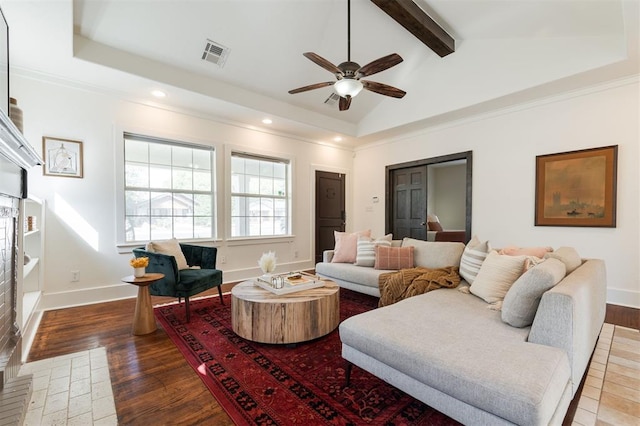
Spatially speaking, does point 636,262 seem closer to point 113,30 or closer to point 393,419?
point 393,419

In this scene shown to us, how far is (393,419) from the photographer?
1.52 m

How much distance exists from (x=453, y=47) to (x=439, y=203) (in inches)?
216

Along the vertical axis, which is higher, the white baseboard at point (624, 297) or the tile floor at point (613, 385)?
A: the white baseboard at point (624, 297)

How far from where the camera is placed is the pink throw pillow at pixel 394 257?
3.46m

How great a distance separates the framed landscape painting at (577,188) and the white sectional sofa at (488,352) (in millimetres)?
2158

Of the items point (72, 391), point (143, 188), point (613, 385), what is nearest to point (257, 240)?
point (143, 188)

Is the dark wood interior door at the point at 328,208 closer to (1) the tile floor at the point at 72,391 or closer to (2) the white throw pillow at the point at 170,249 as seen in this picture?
(2) the white throw pillow at the point at 170,249

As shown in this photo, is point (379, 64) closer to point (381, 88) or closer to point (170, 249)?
point (381, 88)

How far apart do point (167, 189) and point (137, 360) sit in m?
2.66

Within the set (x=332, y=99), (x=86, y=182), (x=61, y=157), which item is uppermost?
(x=332, y=99)

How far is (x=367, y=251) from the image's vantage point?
3734mm

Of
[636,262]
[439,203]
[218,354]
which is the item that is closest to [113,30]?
[218,354]

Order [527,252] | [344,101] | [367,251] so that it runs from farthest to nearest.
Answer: [367,251]
[344,101]
[527,252]

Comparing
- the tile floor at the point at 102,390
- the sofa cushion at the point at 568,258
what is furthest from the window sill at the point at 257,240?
the sofa cushion at the point at 568,258
